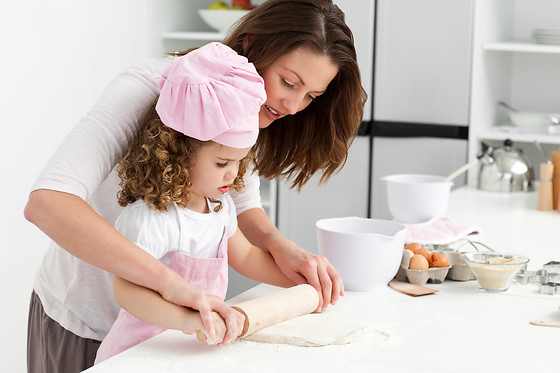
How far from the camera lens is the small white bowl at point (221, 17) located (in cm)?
306

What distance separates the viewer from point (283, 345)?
114 centimetres

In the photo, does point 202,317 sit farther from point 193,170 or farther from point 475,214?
point 475,214

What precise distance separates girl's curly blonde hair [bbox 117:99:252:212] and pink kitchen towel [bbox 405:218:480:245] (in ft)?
2.61

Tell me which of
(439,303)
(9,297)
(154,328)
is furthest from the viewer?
(9,297)

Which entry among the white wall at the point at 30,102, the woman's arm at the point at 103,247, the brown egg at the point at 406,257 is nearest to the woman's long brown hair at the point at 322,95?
the brown egg at the point at 406,257

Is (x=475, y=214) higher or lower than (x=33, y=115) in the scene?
lower

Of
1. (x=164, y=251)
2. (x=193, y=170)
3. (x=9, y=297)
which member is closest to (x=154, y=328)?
(x=164, y=251)

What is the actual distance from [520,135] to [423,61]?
0.44 meters

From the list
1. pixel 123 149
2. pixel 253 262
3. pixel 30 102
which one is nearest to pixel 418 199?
pixel 253 262

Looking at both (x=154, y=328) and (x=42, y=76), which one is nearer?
(x=154, y=328)

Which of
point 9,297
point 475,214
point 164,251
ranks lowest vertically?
point 9,297

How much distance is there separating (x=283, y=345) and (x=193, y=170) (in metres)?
0.32

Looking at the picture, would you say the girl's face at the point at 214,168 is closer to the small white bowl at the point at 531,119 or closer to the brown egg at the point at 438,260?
the brown egg at the point at 438,260

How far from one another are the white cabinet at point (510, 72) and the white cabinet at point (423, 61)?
0.05m
